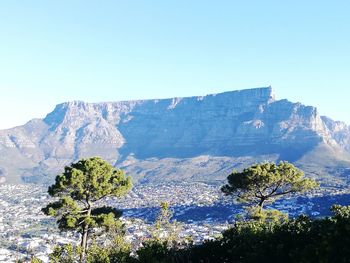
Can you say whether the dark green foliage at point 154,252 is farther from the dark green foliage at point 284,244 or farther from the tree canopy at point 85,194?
the tree canopy at point 85,194

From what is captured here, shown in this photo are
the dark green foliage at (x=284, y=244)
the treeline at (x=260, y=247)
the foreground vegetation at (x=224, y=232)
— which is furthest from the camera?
the foreground vegetation at (x=224, y=232)

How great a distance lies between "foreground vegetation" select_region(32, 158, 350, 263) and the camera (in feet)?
51.5

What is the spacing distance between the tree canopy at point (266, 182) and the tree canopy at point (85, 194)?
8.34 metres

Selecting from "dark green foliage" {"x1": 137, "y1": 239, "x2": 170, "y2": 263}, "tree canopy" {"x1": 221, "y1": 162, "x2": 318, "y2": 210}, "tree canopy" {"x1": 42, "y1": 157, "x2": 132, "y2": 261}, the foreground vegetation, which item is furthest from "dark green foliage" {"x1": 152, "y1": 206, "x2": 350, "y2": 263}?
"tree canopy" {"x1": 42, "y1": 157, "x2": 132, "y2": 261}

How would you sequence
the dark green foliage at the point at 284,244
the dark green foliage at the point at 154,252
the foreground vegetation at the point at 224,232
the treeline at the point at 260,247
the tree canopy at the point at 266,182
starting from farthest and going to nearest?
1. the tree canopy at the point at 266,182
2. the dark green foliage at the point at 154,252
3. the foreground vegetation at the point at 224,232
4. the treeline at the point at 260,247
5. the dark green foliage at the point at 284,244

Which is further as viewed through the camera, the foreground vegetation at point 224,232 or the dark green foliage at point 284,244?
the foreground vegetation at point 224,232

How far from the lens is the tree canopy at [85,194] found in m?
32.2

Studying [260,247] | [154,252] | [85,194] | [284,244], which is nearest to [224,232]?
[154,252]

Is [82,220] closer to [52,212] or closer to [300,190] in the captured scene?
[52,212]

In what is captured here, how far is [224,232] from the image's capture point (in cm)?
2403

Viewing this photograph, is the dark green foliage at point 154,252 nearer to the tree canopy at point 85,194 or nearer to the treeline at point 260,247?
the treeline at point 260,247

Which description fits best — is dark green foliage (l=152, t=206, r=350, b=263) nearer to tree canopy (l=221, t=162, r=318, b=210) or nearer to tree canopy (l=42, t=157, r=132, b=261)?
tree canopy (l=221, t=162, r=318, b=210)

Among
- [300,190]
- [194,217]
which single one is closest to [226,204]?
[194,217]

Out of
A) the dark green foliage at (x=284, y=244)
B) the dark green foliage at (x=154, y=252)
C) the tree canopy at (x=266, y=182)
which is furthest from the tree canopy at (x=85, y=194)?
the dark green foliage at (x=154, y=252)
